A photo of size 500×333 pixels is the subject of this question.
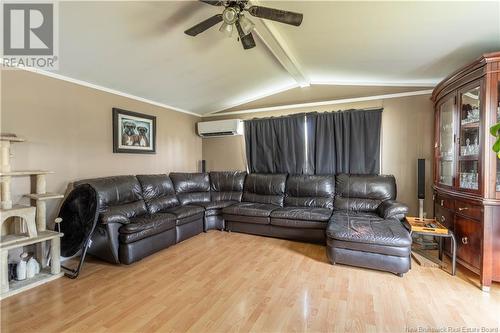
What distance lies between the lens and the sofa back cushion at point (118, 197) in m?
2.74

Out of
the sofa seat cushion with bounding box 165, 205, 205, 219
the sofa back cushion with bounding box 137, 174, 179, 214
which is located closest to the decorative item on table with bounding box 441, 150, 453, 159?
the sofa seat cushion with bounding box 165, 205, 205, 219

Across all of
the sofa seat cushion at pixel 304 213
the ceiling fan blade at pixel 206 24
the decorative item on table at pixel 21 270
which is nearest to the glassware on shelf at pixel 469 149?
the sofa seat cushion at pixel 304 213

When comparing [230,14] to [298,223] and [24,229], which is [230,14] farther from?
[24,229]

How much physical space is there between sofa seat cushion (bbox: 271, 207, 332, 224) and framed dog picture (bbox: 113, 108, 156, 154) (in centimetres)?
248

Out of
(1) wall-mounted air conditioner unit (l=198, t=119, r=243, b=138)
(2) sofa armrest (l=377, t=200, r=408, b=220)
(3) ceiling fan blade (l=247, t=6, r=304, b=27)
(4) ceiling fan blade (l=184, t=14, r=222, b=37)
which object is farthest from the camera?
(1) wall-mounted air conditioner unit (l=198, t=119, r=243, b=138)

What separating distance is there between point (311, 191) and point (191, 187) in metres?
2.19

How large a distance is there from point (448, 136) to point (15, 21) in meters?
4.69

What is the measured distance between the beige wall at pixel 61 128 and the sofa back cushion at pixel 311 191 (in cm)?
259

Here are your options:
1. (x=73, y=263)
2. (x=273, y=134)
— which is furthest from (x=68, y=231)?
(x=273, y=134)

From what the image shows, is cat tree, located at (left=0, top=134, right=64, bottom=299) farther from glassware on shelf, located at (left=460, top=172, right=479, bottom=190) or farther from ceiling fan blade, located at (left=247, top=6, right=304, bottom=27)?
glassware on shelf, located at (left=460, top=172, right=479, bottom=190)

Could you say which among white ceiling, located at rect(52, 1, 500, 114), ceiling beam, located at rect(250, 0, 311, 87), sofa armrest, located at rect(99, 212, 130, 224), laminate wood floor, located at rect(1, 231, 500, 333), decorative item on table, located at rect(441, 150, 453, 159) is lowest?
laminate wood floor, located at rect(1, 231, 500, 333)

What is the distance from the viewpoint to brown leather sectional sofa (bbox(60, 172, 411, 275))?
8.43ft

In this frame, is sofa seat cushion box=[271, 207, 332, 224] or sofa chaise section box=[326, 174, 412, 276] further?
sofa seat cushion box=[271, 207, 332, 224]

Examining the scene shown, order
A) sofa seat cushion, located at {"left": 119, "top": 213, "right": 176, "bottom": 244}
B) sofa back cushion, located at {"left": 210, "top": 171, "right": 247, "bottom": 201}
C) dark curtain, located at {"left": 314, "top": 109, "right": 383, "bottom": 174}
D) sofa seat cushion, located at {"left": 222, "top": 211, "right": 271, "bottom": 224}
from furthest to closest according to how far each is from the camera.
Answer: sofa back cushion, located at {"left": 210, "top": 171, "right": 247, "bottom": 201} → dark curtain, located at {"left": 314, "top": 109, "right": 383, "bottom": 174} → sofa seat cushion, located at {"left": 222, "top": 211, "right": 271, "bottom": 224} → sofa seat cushion, located at {"left": 119, "top": 213, "right": 176, "bottom": 244}
